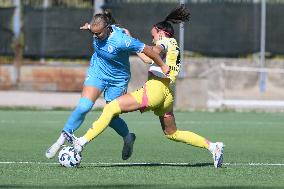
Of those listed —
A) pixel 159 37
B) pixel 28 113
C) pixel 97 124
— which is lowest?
pixel 28 113

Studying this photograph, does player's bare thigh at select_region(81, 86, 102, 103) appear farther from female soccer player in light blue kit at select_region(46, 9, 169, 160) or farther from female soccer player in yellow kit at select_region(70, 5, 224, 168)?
female soccer player in yellow kit at select_region(70, 5, 224, 168)

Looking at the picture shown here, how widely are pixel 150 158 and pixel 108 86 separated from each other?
125 cm

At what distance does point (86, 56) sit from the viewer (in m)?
32.7

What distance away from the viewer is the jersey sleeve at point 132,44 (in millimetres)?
13570

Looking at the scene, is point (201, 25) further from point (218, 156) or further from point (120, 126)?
point (218, 156)

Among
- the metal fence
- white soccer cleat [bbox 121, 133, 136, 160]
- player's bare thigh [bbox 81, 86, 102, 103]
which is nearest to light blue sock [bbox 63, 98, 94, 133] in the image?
player's bare thigh [bbox 81, 86, 102, 103]

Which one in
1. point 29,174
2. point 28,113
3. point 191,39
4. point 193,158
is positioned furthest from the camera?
point 191,39

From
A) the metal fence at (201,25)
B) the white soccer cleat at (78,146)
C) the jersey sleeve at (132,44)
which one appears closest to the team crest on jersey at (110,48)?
the jersey sleeve at (132,44)

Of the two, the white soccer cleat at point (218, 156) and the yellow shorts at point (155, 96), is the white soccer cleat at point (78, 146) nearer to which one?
the yellow shorts at point (155, 96)

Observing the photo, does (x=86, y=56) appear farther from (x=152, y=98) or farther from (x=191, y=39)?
(x=152, y=98)

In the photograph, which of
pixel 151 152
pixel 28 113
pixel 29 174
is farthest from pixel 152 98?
pixel 28 113

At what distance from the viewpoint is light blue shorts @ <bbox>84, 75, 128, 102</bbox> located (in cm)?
1465

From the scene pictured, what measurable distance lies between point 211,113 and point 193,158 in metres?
12.1

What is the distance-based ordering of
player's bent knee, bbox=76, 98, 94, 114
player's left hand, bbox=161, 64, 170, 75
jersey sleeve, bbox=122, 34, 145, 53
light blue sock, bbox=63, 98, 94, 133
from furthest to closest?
player's bent knee, bbox=76, 98, 94, 114 → light blue sock, bbox=63, 98, 94, 133 → jersey sleeve, bbox=122, 34, 145, 53 → player's left hand, bbox=161, 64, 170, 75
